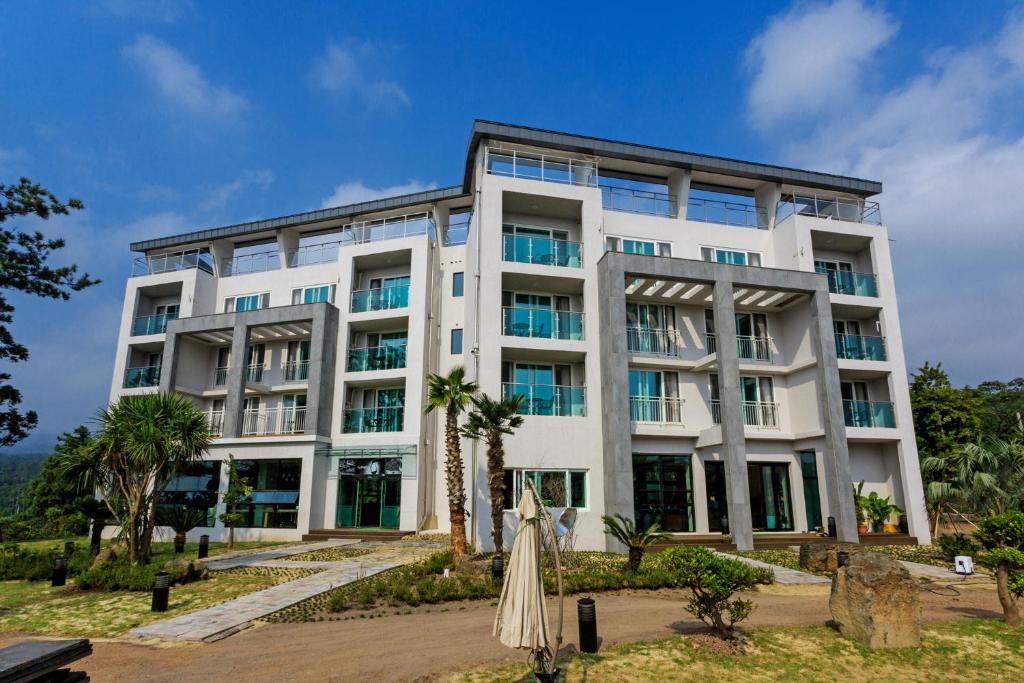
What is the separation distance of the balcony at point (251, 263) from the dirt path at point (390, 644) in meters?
22.5

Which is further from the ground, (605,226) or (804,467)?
(605,226)

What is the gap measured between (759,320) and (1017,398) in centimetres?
4061

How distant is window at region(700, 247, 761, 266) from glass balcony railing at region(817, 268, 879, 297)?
2.92 meters

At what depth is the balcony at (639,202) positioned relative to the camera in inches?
932

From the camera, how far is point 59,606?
38.3ft

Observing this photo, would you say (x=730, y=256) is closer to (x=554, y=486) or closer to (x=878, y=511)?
(x=878, y=511)

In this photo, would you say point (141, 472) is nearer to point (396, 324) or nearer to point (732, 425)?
point (396, 324)

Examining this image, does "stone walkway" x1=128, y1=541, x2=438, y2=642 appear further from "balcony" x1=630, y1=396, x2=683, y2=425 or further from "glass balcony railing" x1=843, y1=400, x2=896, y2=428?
"glass balcony railing" x1=843, y1=400, x2=896, y2=428

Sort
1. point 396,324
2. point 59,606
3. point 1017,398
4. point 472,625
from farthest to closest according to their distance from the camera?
point 1017,398 → point 396,324 → point 59,606 → point 472,625

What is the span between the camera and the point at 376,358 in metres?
26.1

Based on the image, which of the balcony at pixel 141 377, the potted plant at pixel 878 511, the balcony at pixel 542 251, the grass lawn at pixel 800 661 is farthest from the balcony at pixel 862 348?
the balcony at pixel 141 377

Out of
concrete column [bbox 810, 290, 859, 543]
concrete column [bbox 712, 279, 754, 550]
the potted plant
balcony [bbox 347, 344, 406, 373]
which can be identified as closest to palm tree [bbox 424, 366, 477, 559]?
concrete column [bbox 712, 279, 754, 550]

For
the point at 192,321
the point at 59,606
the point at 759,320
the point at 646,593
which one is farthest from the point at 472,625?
the point at 192,321

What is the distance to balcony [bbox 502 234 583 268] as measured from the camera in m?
21.1
